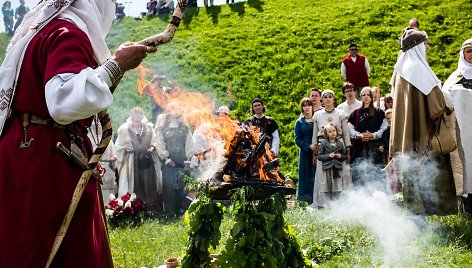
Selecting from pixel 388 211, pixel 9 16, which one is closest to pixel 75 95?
pixel 388 211

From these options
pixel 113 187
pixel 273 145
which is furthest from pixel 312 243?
pixel 113 187

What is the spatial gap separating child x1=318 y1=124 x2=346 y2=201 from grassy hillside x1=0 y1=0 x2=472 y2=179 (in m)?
2.74

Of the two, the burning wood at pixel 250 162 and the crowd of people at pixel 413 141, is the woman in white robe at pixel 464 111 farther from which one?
the burning wood at pixel 250 162

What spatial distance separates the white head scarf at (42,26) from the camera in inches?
121

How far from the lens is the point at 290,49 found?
66.5 feet

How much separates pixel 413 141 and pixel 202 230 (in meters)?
4.08

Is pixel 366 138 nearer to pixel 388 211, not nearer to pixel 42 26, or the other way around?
pixel 388 211

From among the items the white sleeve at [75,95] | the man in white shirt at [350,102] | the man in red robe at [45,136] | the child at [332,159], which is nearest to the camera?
the white sleeve at [75,95]

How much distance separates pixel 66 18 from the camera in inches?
123

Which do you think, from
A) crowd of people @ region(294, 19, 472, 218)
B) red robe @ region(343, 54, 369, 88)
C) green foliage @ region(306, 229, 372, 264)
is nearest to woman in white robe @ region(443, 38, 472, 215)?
crowd of people @ region(294, 19, 472, 218)

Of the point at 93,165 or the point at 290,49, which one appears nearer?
the point at 93,165

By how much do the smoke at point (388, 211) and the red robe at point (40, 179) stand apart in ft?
11.8

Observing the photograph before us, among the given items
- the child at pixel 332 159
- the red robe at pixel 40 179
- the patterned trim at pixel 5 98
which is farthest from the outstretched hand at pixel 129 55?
the child at pixel 332 159

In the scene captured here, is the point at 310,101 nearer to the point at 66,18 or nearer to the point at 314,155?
the point at 314,155
